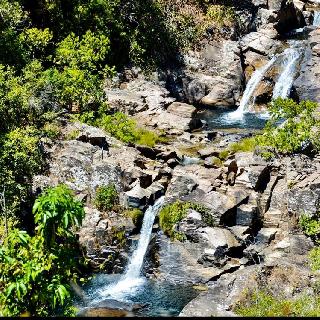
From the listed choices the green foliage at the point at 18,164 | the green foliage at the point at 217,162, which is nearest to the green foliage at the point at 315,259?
the green foliage at the point at 217,162

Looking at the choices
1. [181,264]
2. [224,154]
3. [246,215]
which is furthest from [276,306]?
[224,154]

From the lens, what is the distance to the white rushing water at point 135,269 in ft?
59.8

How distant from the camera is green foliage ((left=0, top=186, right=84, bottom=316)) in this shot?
336 inches

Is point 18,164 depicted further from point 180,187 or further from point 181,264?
point 181,264

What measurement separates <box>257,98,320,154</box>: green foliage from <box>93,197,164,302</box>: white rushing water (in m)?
5.25

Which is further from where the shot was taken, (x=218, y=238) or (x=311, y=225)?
(x=218, y=238)

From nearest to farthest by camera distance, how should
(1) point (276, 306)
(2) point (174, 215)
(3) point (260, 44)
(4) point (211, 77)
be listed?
(1) point (276, 306), (2) point (174, 215), (4) point (211, 77), (3) point (260, 44)

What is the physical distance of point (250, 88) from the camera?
103 ft

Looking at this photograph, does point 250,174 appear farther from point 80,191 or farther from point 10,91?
point 10,91

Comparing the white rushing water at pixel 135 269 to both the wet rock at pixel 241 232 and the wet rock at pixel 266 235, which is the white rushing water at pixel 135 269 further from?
the wet rock at pixel 266 235

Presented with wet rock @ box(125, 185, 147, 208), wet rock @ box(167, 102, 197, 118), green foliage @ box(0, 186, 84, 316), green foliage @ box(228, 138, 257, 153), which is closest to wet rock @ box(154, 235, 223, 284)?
wet rock @ box(125, 185, 147, 208)

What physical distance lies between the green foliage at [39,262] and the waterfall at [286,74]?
23.2 metres

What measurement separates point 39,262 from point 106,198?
11.7m

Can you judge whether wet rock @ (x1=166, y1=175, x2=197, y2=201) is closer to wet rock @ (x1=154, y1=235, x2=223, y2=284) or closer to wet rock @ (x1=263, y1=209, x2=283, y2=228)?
wet rock @ (x1=154, y1=235, x2=223, y2=284)
